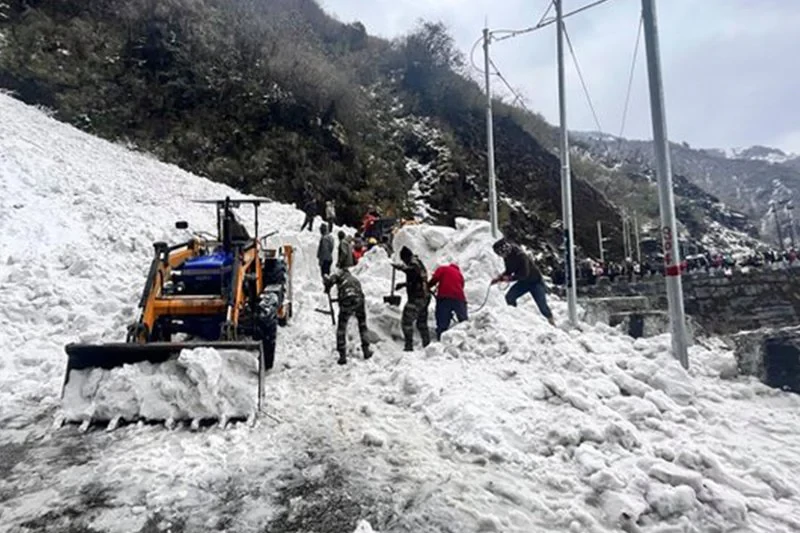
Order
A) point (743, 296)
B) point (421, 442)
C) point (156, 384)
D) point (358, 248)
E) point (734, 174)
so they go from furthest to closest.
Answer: point (734, 174)
point (743, 296)
point (358, 248)
point (156, 384)
point (421, 442)

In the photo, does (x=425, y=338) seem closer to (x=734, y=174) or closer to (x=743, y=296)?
(x=743, y=296)

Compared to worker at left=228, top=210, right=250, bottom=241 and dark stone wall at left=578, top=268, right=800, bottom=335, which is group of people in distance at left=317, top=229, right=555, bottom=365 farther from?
dark stone wall at left=578, top=268, right=800, bottom=335

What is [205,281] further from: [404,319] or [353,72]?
[353,72]

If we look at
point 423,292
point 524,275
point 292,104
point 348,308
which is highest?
point 292,104

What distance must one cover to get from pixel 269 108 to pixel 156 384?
92.6 ft

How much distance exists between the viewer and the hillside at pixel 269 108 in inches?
965

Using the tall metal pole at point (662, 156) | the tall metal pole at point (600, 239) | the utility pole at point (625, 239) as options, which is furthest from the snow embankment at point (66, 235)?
the utility pole at point (625, 239)

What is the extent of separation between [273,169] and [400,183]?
9.63 m

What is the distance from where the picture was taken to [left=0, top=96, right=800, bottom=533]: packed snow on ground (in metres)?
3.62

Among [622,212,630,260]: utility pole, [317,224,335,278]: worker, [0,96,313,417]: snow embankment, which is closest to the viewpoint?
[0,96,313,417]: snow embankment

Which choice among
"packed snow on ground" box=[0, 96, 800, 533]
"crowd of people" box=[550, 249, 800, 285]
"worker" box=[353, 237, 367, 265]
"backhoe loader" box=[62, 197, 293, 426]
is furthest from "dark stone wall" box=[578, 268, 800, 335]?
"backhoe loader" box=[62, 197, 293, 426]

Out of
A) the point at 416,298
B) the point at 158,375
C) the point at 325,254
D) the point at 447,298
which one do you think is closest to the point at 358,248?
the point at 325,254

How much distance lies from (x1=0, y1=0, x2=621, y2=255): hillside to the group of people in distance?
1702cm

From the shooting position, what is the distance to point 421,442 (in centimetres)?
482
